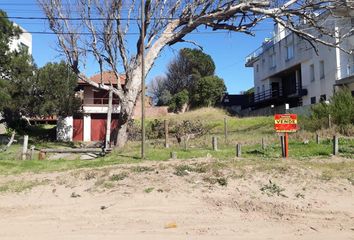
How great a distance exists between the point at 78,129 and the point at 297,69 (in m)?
25.3

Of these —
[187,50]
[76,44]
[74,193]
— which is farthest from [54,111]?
[187,50]

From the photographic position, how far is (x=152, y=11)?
23.9m

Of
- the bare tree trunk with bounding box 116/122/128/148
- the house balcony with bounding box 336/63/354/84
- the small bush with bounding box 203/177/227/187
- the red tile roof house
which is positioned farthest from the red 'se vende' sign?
the red tile roof house

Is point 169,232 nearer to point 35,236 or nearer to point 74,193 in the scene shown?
point 35,236

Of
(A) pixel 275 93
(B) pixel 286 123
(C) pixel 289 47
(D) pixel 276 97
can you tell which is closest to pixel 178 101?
(A) pixel 275 93

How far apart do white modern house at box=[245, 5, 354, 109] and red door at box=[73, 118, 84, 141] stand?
21.5 meters

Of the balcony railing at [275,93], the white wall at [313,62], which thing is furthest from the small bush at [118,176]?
the balcony railing at [275,93]

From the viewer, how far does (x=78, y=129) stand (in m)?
47.8

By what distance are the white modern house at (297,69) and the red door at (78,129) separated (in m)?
21.5

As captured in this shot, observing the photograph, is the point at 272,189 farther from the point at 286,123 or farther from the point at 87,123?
the point at 87,123

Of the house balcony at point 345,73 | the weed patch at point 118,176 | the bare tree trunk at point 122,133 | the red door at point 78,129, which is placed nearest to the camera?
the weed patch at point 118,176

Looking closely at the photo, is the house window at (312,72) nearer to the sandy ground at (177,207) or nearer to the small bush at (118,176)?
the sandy ground at (177,207)

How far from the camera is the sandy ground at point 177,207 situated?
8328mm

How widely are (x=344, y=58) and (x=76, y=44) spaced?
1030 inches
